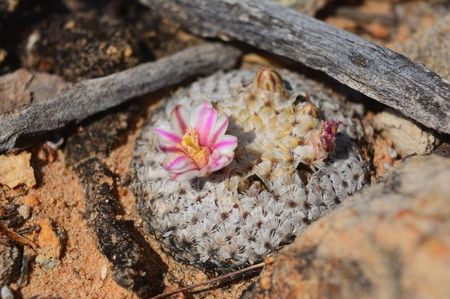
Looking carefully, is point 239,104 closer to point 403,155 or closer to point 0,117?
point 403,155

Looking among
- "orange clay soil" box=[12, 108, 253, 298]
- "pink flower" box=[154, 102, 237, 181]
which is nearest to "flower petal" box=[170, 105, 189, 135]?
"pink flower" box=[154, 102, 237, 181]

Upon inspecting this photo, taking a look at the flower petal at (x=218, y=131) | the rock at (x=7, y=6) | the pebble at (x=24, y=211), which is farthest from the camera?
the rock at (x=7, y=6)

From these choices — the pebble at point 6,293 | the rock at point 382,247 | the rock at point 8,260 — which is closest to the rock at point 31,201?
the rock at point 8,260

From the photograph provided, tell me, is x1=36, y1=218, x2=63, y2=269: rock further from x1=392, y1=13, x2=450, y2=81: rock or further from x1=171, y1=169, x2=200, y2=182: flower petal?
x1=392, y1=13, x2=450, y2=81: rock

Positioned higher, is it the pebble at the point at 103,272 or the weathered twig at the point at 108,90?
the weathered twig at the point at 108,90

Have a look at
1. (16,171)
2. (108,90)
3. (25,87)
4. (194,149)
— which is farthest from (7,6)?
(194,149)

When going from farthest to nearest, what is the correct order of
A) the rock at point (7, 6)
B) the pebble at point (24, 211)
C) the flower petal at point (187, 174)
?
the rock at point (7, 6), the pebble at point (24, 211), the flower petal at point (187, 174)

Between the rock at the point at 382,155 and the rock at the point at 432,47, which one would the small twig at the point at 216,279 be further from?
the rock at the point at 432,47

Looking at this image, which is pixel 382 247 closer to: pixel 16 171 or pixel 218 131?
pixel 218 131
